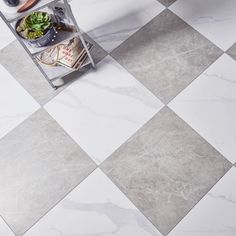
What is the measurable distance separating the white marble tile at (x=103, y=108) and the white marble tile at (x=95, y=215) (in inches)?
5.7

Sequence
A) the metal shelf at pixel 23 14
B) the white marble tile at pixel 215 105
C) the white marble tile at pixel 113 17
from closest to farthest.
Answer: the metal shelf at pixel 23 14 < the white marble tile at pixel 215 105 < the white marble tile at pixel 113 17

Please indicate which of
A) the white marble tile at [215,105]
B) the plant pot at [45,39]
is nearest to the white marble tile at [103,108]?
the white marble tile at [215,105]

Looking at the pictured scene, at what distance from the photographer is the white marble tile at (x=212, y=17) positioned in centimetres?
164

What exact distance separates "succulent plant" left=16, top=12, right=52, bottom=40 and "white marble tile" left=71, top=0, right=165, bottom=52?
0.37 metres

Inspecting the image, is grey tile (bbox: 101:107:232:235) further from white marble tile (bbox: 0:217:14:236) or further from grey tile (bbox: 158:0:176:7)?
grey tile (bbox: 158:0:176:7)

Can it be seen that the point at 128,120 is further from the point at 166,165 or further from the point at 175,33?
the point at 175,33

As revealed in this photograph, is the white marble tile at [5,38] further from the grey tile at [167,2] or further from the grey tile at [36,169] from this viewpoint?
the grey tile at [167,2]

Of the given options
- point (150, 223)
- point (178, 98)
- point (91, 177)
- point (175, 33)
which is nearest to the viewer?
point (150, 223)

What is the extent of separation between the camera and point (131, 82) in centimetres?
160

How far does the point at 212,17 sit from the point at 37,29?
0.89m

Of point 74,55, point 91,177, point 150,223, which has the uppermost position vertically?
point 74,55

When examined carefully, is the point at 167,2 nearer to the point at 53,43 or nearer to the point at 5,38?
the point at 53,43

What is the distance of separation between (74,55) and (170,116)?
1.78 feet

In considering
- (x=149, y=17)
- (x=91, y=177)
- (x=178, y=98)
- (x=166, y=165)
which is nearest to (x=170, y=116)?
(x=178, y=98)
